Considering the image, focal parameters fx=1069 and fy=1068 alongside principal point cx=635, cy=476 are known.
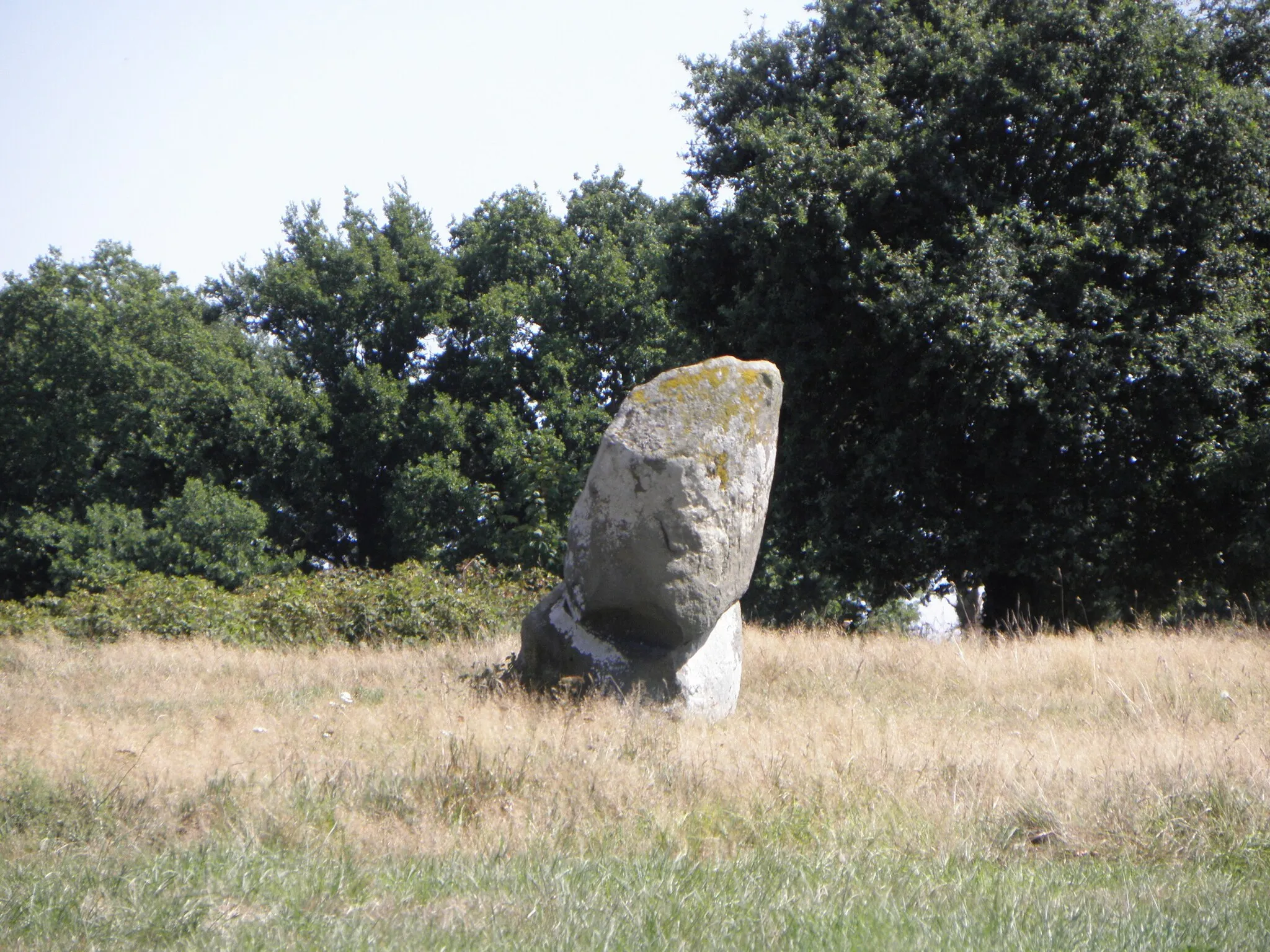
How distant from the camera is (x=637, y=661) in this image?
303 inches

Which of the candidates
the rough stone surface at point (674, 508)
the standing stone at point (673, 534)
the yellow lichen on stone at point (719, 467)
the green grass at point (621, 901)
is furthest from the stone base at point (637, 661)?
the green grass at point (621, 901)

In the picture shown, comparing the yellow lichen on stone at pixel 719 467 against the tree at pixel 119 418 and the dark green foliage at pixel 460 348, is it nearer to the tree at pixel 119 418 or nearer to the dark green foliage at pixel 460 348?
the dark green foliage at pixel 460 348

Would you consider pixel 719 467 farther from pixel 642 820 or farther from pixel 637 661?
pixel 642 820

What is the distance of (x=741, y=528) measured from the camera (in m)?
7.68

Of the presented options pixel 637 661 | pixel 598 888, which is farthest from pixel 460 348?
pixel 598 888

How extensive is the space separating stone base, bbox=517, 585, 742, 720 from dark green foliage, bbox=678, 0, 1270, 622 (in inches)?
253

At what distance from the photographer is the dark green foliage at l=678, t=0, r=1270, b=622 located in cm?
1348

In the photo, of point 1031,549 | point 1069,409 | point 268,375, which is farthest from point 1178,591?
point 268,375

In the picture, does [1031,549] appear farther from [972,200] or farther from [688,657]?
[688,657]

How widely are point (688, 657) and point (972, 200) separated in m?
9.59

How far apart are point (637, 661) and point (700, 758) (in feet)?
5.49

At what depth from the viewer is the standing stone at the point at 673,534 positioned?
7.37 meters

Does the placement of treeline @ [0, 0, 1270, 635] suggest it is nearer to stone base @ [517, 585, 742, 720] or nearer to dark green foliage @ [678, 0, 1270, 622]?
dark green foliage @ [678, 0, 1270, 622]

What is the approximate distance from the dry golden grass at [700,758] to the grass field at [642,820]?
0.9 inches
